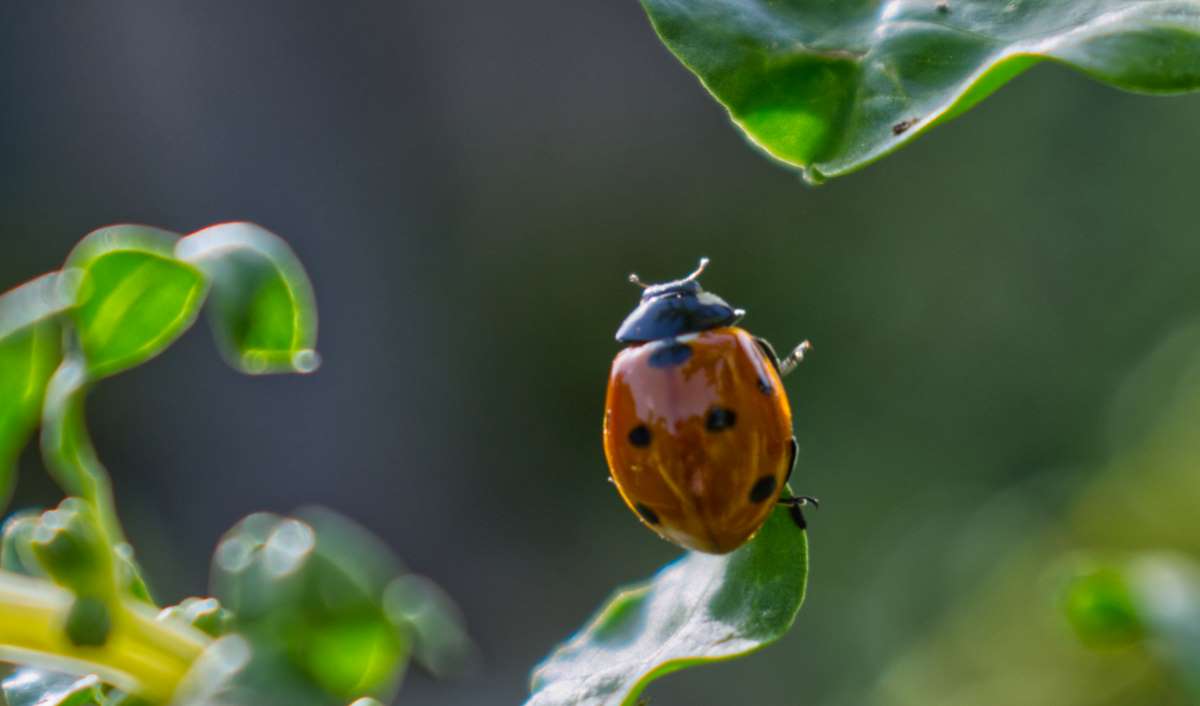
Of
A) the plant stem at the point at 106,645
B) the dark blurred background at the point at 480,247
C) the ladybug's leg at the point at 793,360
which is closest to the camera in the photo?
the plant stem at the point at 106,645

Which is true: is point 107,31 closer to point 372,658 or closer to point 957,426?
point 957,426

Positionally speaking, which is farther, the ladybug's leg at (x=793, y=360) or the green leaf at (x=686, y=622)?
the ladybug's leg at (x=793, y=360)

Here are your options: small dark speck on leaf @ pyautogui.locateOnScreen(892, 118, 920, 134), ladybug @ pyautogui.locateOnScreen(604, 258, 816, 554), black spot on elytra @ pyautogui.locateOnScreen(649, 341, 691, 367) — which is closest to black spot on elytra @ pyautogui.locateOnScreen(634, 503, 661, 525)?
ladybug @ pyautogui.locateOnScreen(604, 258, 816, 554)

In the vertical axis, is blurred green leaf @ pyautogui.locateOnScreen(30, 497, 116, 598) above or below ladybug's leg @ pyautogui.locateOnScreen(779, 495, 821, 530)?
above

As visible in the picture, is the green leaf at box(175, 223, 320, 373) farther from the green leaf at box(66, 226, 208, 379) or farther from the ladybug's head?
the ladybug's head

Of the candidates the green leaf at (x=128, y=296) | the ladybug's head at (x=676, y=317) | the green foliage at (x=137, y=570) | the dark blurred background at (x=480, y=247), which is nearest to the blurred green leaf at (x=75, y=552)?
the green foliage at (x=137, y=570)

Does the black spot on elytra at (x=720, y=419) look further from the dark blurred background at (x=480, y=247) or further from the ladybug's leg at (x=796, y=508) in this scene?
the dark blurred background at (x=480, y=247)

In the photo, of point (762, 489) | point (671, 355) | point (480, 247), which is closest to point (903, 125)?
point (762, 489)
